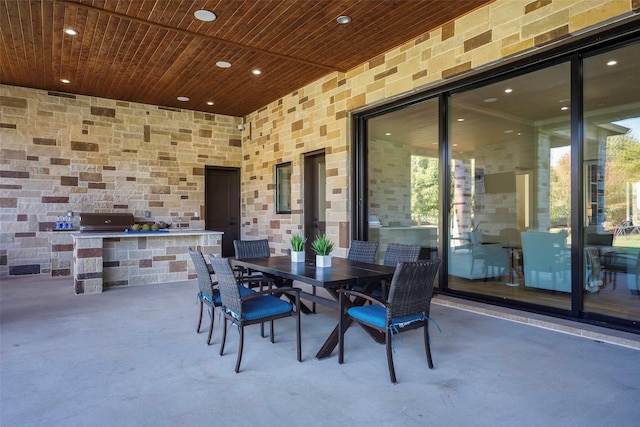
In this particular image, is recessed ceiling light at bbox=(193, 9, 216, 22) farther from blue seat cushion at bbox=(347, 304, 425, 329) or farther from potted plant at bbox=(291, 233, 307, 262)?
blue seat cushion at bbox=(347, 304, 425, 329)

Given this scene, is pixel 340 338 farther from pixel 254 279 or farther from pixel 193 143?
pixel 193 143

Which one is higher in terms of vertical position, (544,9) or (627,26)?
(544,9)

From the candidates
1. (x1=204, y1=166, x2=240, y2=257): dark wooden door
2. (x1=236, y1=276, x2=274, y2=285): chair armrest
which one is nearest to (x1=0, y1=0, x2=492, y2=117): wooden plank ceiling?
(x1=204, y1=166, x2=240, y2=257): dark wooden door

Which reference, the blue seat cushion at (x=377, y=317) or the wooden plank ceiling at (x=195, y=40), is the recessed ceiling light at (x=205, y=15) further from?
the blue seat cushion at (x=377, y=317)

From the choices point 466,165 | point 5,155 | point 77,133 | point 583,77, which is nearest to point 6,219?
point 5,155

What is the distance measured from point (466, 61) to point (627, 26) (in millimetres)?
1390

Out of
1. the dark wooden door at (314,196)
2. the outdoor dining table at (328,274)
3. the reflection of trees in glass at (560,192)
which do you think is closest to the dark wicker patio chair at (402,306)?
the outdoor dining table at (328,274)

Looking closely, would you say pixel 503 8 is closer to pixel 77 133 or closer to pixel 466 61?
pixel 466 61

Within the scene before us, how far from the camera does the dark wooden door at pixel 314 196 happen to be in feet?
22.7

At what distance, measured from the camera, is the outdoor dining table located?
9.59 feet

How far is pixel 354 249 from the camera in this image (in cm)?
428

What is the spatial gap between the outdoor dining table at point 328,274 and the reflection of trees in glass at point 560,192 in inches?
74.0

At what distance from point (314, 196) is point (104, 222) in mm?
3890

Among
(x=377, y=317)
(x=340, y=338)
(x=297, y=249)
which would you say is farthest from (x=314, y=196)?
(x=377, y=317)
